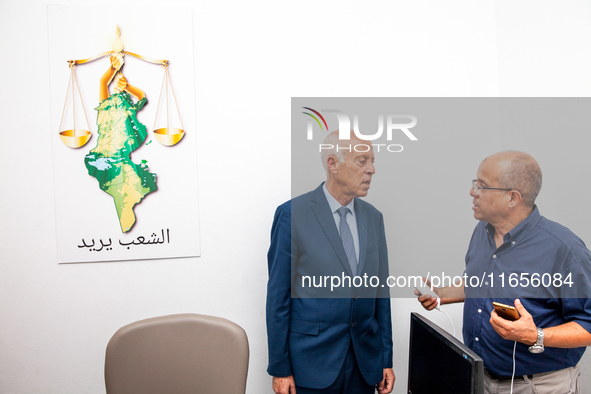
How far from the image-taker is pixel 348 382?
144 centimetres

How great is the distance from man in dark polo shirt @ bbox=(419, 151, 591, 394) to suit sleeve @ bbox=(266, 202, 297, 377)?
814mm

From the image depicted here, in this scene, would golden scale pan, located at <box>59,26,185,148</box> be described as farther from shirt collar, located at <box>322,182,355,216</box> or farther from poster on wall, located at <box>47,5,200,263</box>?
shirt collar, located at <box>322,182,355,216</box>

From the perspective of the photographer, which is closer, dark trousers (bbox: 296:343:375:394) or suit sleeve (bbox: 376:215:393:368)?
dark trousers (bbox: 296:343:375:394)

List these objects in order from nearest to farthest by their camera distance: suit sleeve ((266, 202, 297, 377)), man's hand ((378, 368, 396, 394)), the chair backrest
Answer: the chair backrest → suit sleeve ((266, 202, 297, 377)) → man's hand ((378, 368, 396, 394))

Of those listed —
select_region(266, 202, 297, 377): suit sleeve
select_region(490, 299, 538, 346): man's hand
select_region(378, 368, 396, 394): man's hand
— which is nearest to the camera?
select_region(490, 299, 538, 346): man's hand

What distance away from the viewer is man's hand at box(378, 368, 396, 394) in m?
1.52

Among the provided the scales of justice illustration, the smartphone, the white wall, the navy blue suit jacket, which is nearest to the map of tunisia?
the scales of justice illustration

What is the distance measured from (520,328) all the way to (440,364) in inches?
13.7

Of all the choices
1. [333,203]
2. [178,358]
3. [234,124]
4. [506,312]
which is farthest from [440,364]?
[234,124]

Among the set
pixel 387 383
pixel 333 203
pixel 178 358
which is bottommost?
pixel 387 383

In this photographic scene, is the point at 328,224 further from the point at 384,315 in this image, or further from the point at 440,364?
the point at 440,364

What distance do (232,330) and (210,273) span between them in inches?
17.9

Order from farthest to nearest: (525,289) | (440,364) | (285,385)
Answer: (285,385) → (525,289) → (440,364)

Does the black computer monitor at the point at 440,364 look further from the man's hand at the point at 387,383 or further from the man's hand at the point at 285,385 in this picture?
the man's hand at the point at 285,385
